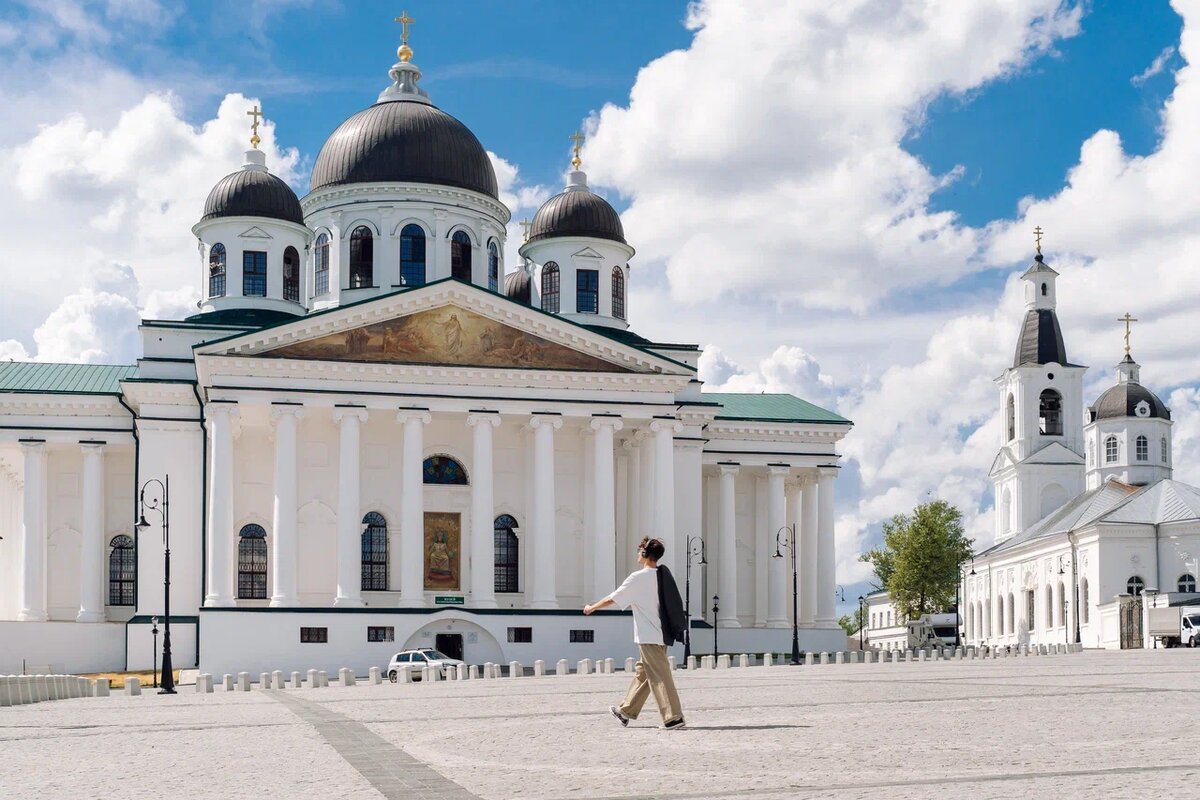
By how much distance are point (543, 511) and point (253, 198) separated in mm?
17700

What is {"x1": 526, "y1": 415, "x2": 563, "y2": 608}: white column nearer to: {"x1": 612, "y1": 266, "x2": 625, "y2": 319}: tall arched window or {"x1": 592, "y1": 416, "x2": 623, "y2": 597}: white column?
{"x1": 592, "y1": 416, "x2": 623, "y2": 597}: white column

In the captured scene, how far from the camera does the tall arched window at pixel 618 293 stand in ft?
235

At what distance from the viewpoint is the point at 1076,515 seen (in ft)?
363

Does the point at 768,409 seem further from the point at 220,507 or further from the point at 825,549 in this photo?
the point at 220,507

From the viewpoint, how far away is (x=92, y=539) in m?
62.8

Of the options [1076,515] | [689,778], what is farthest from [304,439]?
[1076,515]

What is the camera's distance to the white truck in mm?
75750

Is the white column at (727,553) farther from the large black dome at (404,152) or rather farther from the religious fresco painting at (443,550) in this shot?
the large black dome at (404,152)

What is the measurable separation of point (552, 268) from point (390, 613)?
19.8 m

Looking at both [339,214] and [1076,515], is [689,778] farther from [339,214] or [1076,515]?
[1076,515]

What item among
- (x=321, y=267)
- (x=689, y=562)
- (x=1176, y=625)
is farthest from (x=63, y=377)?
(x=1176, y=625)

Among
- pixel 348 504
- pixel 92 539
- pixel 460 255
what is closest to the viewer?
pixel 348 504

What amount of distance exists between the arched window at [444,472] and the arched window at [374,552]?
2.49 metres

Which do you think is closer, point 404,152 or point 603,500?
point 603,500
